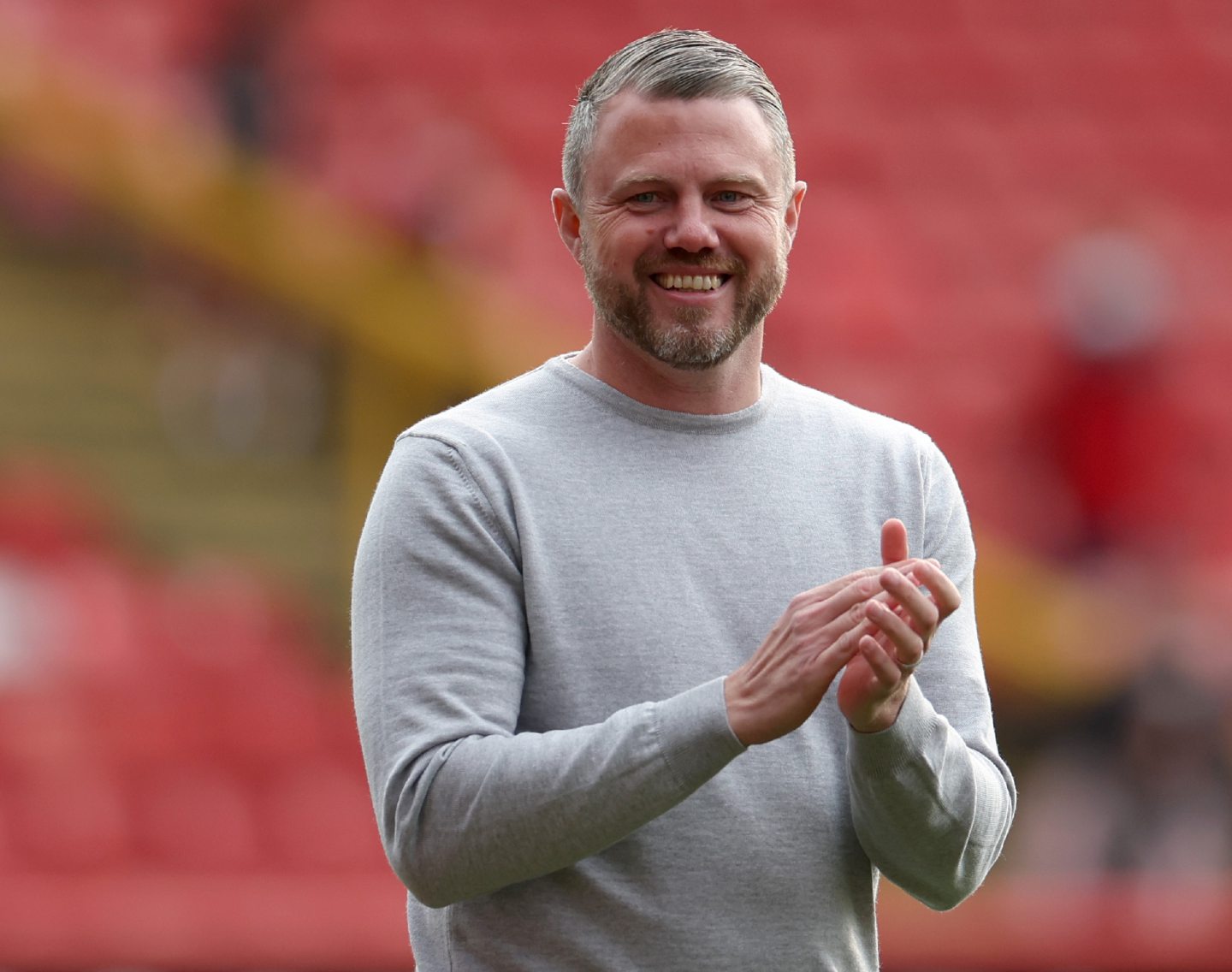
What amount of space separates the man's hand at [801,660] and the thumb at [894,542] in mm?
49

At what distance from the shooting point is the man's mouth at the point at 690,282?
5.28 feet

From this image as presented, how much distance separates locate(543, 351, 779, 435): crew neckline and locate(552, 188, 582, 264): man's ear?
0.09 m

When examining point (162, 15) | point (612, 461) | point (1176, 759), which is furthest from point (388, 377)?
point (612, 461)

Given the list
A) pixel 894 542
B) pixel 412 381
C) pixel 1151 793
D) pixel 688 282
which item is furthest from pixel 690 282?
pixel 412 381

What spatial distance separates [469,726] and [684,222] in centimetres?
41

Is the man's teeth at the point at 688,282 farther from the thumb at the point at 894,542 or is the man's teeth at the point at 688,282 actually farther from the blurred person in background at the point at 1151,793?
the blurred person in background at the point at 1151,793

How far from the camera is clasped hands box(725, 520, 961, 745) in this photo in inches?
55.7

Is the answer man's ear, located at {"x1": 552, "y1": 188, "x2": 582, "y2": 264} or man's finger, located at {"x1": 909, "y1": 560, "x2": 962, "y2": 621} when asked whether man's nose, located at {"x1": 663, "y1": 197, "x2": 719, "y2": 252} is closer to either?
man's ear, located at {"x1": 552, "y1": 188, "x2": 582, "y2": 264}

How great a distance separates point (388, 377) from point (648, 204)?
434 centimetres

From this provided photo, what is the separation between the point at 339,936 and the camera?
412cm

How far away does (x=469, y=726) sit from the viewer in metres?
1.51

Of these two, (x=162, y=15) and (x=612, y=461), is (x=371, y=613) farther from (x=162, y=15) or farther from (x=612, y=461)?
(x=162, y=15)

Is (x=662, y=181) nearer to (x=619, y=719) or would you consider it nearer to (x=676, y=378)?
(x=676, y=378)

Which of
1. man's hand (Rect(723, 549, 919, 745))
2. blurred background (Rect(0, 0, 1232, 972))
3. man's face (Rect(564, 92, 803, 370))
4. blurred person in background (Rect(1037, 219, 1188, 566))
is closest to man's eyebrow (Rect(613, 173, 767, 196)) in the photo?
man's face (Rect(564, 92, 803, 370))
